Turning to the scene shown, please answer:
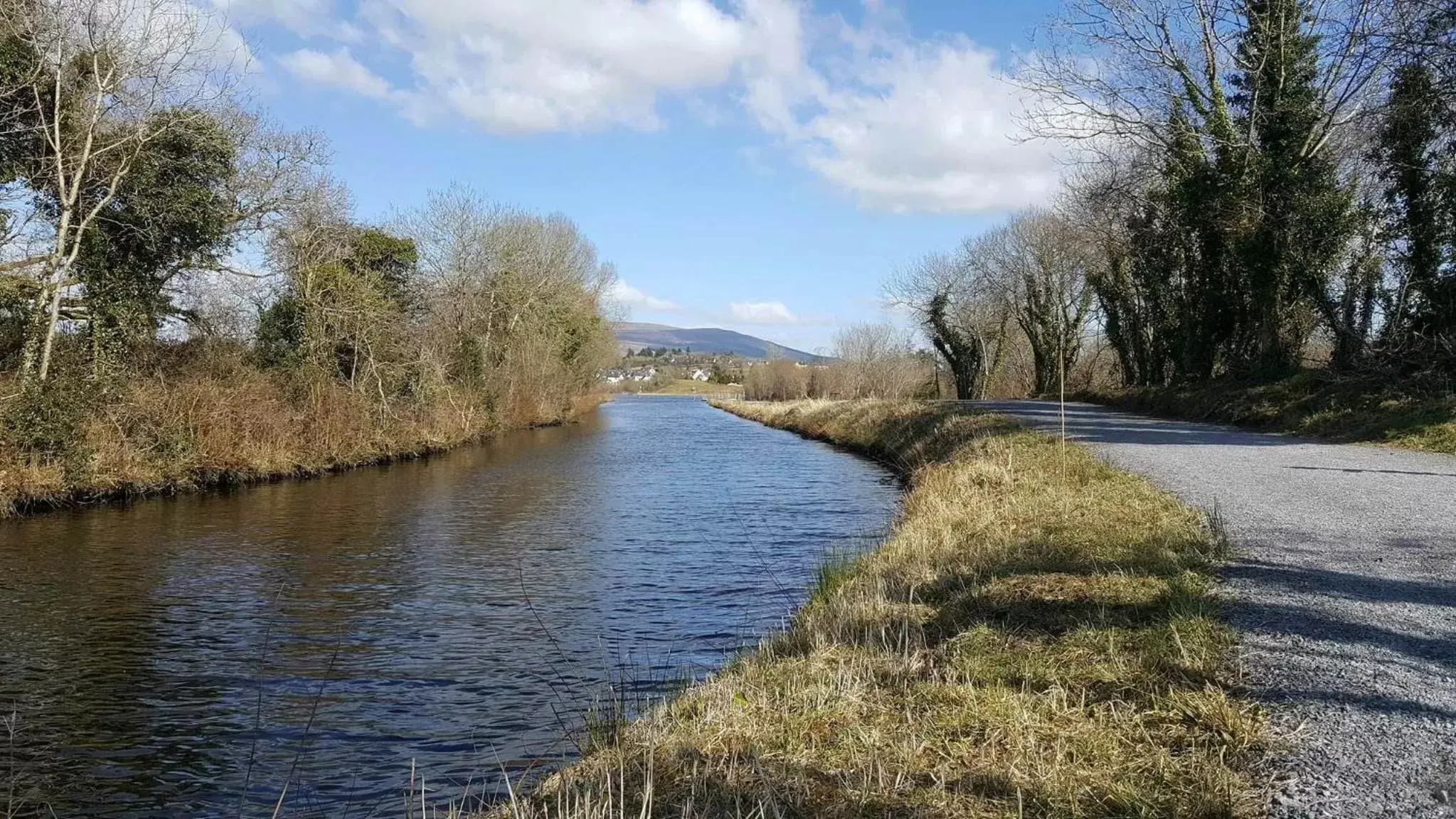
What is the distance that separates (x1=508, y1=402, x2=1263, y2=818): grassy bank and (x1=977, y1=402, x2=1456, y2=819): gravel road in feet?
0.75

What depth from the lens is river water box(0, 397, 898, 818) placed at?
602 cm

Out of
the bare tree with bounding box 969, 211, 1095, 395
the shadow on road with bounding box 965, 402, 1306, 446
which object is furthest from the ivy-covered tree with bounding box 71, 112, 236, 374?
the bare tree with bounding box 969, 211, 1095, 395

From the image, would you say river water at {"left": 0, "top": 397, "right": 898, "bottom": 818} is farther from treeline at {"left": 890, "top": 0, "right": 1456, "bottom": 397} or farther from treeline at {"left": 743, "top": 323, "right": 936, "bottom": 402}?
treeline at {"left": 743, "top": 323, "right": 936, "bottom": 402}

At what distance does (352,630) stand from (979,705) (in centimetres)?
656

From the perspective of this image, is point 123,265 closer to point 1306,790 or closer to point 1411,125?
point 1306,790

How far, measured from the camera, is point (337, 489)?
20469 mm

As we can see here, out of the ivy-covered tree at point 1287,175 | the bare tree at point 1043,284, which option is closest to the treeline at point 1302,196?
the ivy-covered tree at point 1287,175

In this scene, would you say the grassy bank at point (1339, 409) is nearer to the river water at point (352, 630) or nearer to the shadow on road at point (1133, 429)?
the shadow on road at point (1133, 429)

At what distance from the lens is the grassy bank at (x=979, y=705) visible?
3.99 metres

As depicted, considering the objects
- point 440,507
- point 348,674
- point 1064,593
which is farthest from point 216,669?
point 440,507

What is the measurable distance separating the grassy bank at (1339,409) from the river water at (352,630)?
7894mm

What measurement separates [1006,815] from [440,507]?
15.4 meters

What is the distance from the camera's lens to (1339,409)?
17.6 meters

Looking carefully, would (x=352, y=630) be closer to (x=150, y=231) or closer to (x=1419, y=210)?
(x=150, y=231)
